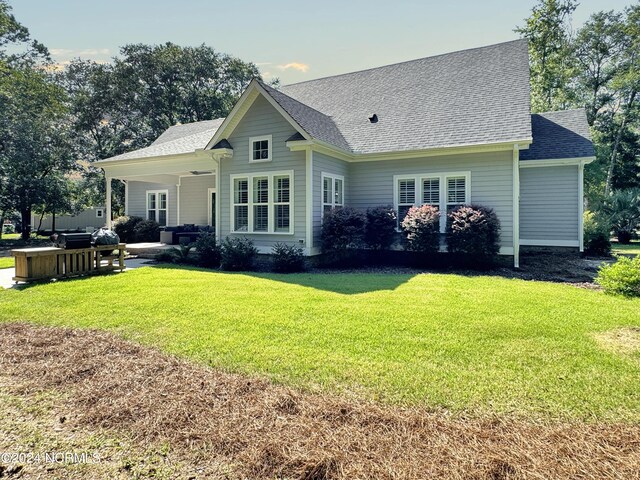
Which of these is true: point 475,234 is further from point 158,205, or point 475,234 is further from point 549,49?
point 549,49

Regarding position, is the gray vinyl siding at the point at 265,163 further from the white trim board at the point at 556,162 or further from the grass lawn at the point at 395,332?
the white trim board at the point at 556,162

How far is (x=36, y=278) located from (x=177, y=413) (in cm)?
750

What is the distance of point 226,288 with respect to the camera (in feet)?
25.0

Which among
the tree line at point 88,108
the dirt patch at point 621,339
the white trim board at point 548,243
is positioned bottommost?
the dirt patch at point 621,339

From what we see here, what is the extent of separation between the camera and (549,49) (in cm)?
2611

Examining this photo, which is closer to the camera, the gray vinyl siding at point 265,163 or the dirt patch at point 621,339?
the dirt patch at point 621,339

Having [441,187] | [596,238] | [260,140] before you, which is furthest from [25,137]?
[596,238]

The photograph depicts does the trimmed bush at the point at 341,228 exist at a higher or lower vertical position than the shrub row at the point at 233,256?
higher

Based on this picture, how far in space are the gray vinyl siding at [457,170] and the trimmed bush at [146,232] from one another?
32.4 feet

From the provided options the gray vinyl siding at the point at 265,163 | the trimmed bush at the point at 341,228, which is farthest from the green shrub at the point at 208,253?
the trimmed bush at the point at 341,228

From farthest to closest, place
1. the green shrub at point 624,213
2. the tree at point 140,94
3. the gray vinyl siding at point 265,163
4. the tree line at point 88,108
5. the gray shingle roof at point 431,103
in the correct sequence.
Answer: the tree at point 140,94, the tree line at point 88,108, the green shrub at point 624,213, the gray shingle roof at point 431,103, the gray vinyl siding at point 265,163

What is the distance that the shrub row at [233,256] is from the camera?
10.4 meters

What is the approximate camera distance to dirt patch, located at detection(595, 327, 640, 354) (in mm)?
4273

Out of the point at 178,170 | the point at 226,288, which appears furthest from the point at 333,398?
the point at 178,170
